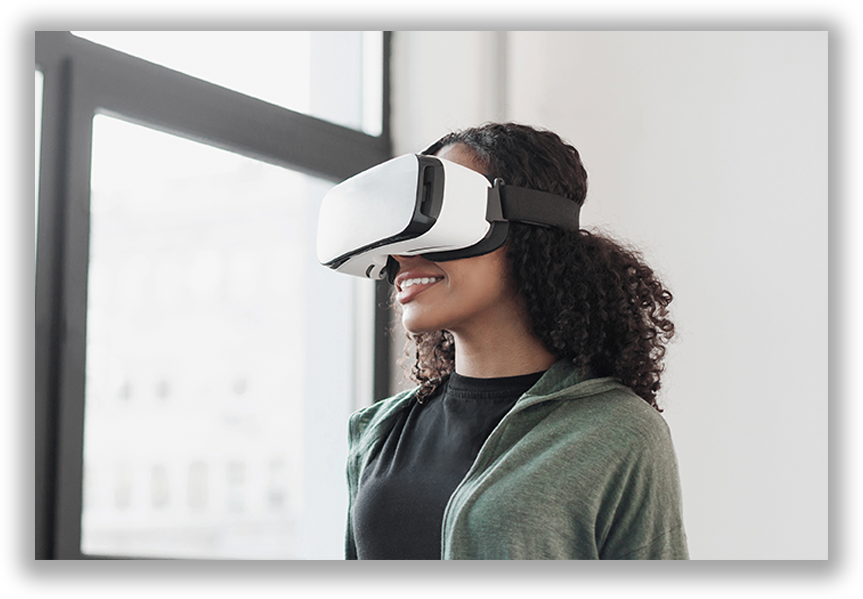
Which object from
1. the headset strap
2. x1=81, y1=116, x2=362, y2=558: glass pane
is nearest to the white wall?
x1=81, y1=116, x2=362, y2=558: glass pane

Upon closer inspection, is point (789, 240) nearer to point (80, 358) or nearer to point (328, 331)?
point (328, 331)

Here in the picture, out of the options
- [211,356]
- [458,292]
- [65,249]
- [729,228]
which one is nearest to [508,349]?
[458,292]

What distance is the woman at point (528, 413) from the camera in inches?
34.4

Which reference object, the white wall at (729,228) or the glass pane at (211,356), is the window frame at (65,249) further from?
the white wall at (729,228)

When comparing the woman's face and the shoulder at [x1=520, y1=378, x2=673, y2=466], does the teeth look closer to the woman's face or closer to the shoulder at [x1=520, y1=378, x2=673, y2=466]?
the woman's face

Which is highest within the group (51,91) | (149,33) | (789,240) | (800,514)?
(149,33)

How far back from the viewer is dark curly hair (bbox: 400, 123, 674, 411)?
3.31 feet

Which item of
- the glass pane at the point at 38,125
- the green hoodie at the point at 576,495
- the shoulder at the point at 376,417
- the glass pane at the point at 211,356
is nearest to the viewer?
the green hoodie at the point at 576,495

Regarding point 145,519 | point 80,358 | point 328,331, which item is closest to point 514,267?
point 80,358

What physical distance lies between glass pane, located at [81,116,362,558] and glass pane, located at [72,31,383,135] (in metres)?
0.17

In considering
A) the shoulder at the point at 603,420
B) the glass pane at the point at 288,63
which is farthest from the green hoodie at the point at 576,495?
the glass pane at the point at 288,63

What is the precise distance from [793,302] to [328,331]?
3.71ft

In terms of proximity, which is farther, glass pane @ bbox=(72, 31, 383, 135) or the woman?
glass pane @ bbox=(72, 31, 383, 135)

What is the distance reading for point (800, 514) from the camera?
164 centimetres
